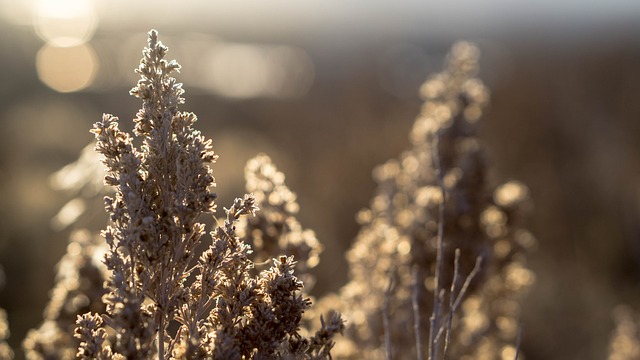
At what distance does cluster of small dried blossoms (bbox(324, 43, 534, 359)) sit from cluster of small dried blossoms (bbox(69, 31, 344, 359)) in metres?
1.93

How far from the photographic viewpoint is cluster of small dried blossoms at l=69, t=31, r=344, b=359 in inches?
75.9

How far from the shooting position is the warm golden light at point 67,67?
1194 inches

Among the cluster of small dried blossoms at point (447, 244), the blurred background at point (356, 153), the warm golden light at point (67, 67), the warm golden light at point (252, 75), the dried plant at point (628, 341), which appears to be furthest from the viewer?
the warm golden light at point (252, 75)

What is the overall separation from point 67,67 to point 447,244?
36335 millimetres

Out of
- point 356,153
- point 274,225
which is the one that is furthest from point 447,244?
point 356,153

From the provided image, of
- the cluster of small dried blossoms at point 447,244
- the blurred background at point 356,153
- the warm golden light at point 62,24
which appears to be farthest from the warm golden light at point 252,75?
the cluster of small dried blossoms at point 447,244

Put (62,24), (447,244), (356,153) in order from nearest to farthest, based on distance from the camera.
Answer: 1. (447,244)
2. (356,153)
3. (62,24)

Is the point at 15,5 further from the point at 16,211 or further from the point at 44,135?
the point at 16,211

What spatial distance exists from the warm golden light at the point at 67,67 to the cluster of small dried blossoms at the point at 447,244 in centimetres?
2535

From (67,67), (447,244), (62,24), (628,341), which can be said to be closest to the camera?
(447,244)

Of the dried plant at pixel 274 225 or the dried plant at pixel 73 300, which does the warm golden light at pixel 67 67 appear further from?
the dried plant at pixel 274 225

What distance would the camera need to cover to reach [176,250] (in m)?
1.99

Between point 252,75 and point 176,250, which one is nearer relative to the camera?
point 176,250

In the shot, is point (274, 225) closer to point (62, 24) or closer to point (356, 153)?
point (356, 153)
